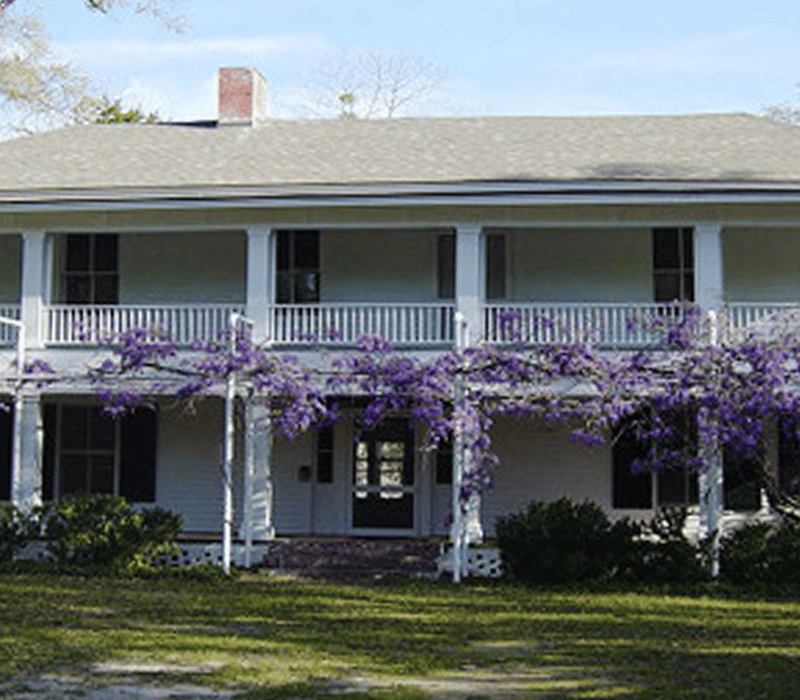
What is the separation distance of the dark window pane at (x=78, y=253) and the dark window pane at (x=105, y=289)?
0.29 metres

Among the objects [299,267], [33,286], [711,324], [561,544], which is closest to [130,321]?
[33,286]

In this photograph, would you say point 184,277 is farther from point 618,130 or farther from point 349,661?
point 349,661

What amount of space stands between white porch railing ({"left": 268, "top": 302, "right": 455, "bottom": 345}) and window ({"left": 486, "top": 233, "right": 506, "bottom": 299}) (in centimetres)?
101

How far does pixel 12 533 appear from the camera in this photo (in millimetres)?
18578

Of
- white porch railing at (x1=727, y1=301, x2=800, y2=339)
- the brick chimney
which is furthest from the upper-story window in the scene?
white porch railing at (x1=727, y1=301, x2=800, y2=339)

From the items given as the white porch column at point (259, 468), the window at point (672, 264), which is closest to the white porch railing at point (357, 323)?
the white porch column at point (259, 468)

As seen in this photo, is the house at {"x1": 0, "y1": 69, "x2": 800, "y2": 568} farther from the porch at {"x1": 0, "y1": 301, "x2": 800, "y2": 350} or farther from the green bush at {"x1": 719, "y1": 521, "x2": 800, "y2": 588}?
the green bush at {"x1": 719, "y1": 521, "x2": 800, "y2": 588}

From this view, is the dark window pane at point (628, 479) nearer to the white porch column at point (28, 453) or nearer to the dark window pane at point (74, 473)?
the dark window pane at point (74, 473)

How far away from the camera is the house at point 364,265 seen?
18.9 metres

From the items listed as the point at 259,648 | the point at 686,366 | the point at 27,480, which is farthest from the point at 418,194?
the point at 259,648

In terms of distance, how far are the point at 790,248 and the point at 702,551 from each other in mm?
5891

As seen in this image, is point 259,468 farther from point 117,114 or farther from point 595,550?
point 117,114

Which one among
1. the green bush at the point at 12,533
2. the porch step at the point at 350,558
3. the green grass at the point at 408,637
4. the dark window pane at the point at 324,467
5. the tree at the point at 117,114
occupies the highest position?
the tree at the point at 117,114

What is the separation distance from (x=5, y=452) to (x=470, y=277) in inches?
336
